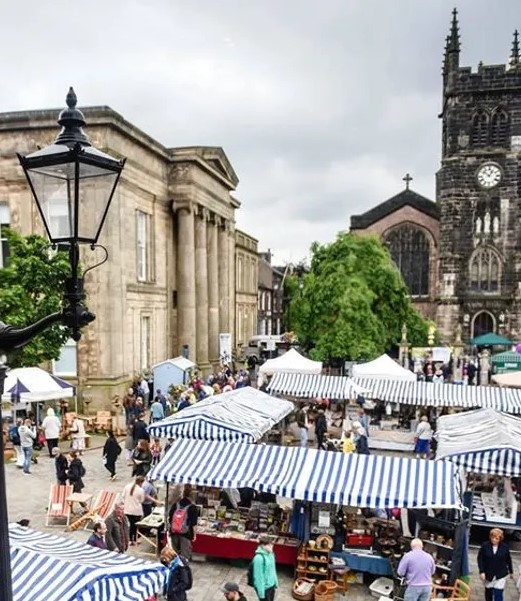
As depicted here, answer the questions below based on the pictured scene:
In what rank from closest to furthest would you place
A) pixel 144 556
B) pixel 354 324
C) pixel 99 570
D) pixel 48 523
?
pixel 99 570, pixel 144 556, pixel 48 523, pixel 354 324

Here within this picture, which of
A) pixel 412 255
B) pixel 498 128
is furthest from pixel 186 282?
pixel 498 128

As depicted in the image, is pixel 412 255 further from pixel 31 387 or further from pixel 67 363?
pixel 31 387

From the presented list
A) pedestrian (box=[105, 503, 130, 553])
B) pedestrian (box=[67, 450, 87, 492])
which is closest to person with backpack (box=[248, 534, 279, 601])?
pedestrian (box=[105, 503, 130, 553])

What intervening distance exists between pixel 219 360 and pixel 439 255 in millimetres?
24258

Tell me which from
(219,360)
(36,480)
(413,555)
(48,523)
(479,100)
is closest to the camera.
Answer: (413,555)

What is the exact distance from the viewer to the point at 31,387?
1622 cm

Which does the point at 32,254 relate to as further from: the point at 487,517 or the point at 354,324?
the point at 354,324

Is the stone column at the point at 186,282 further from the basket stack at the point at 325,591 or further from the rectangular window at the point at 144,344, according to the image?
the basket stack at the point at 325,591

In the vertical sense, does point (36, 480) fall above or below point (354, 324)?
below

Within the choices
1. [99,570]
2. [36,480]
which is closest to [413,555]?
[99,570]

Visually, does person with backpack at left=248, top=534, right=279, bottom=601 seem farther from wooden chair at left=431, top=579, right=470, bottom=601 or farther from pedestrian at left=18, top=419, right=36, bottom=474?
pedestrian at left=18, top=419, right=36, bottom=474

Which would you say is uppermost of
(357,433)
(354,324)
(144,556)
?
(354,324)

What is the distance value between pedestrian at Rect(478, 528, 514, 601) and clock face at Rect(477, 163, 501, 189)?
4504 cm

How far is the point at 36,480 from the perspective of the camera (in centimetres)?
1444
